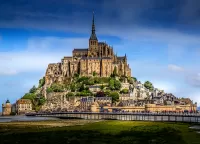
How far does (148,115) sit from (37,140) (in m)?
73.3

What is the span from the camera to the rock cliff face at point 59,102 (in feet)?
621

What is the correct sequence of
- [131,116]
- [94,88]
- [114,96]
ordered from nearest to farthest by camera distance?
[131,116], [114,96], [94,88]

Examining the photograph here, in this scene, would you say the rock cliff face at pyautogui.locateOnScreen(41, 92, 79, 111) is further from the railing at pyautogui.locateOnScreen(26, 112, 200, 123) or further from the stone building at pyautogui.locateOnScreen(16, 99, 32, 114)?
the railing at pyautogui.locateOnScreen(26, 112, 200, 123)

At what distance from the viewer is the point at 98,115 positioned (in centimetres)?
15062

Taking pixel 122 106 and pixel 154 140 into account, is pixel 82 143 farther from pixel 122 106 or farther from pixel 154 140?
pixel 122 106

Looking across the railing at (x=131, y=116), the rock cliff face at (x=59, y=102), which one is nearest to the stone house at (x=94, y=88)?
the rock cliff face at (x=59, y=102)

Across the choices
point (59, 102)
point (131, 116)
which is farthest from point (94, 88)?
point (131, 116)

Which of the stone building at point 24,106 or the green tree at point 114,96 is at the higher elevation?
the green tree at point 114,96

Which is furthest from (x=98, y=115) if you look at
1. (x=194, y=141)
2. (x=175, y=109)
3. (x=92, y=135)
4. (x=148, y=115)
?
(x=194, y=141)

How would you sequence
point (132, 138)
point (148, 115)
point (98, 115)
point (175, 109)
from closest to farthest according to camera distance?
point (132, 138), point (148, 115), point (98, 115), point (175, 109)

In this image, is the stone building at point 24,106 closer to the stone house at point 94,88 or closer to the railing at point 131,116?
the railing at point 131,116

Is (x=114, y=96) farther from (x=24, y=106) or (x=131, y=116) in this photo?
(x=131, y=116)

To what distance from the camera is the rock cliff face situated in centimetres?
18925

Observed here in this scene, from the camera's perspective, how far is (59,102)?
7672 inches
